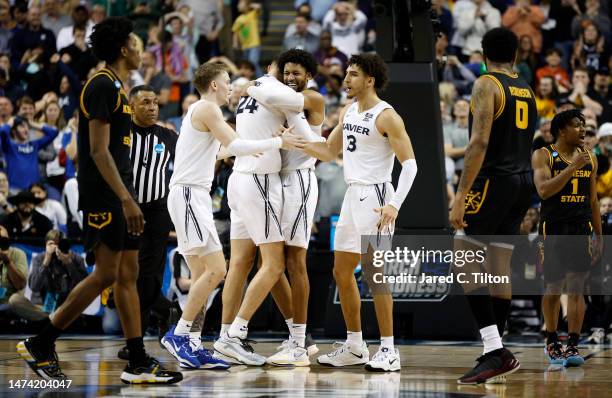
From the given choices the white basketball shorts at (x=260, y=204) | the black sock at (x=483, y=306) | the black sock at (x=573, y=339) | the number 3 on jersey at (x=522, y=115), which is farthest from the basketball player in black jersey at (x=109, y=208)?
the black sock at (x=573, y=339)

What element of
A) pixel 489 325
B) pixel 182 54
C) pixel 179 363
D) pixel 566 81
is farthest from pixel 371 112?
pixel 182 54

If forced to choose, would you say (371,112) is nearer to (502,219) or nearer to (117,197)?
(502,219)

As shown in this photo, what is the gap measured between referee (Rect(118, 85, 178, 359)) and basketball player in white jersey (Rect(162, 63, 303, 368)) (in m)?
0.78

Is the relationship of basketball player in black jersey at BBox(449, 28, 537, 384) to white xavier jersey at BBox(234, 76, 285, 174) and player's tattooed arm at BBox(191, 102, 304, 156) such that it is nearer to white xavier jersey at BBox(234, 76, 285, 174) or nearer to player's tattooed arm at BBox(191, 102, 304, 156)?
player's tattooed arm at BBox(191, 102, 304, 156)

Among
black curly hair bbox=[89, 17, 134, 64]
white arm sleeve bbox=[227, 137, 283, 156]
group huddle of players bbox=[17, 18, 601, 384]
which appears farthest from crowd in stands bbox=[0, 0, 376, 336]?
black curly hair bbox=[89, 17, 134, 64]

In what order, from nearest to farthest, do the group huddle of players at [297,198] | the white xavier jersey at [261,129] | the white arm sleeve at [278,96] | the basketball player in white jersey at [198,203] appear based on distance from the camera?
the group huddle of players at [297,198] < the basketball player in white jersey at [198,203] < the white arm sleeve at [278,96] < the white xavier jersey at [261,129]

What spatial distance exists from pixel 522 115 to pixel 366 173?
4.55ft

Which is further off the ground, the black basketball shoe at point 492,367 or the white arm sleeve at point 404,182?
the white arm sleeve at point 404,182

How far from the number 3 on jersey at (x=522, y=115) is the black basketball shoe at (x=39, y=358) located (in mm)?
3658

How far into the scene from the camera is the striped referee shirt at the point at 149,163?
9508mm

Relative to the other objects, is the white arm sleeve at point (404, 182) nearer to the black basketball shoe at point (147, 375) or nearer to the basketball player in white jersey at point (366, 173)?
the basketball player in white jersey at point (366, 173)

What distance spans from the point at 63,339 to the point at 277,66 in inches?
164

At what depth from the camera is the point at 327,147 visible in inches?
352

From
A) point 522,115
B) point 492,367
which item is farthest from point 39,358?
point 522,115
